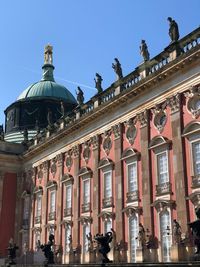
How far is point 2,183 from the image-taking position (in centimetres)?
3756

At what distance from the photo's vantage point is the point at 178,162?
20922mm

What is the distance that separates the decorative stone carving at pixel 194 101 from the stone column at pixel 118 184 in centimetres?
582

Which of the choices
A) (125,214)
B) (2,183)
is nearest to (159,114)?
(125,214)

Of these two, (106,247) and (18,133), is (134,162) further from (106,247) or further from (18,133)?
(18,133)

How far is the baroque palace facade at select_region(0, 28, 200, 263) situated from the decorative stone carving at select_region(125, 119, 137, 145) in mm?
59

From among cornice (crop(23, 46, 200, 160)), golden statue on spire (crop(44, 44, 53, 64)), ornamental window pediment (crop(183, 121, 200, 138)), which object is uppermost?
golden statue on spire (crop(44, 44, 53, 64))

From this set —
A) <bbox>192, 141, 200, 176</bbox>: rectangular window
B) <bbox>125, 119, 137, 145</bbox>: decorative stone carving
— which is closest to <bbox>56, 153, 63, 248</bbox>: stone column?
<bbox>125, 119, 137, 145</bbox>: decorative stone carving

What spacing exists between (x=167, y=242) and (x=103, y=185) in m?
6.72

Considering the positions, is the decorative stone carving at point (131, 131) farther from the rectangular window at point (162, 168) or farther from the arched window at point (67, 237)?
the arched window at point (67, 237)

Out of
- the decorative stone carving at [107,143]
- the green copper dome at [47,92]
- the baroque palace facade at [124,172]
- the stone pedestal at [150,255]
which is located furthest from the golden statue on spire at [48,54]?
the stone pedestal at [150,255]

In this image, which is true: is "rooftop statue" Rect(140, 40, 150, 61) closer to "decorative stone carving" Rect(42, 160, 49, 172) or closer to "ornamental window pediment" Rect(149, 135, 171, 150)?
"ornamental window pediment" Rect(149, 135, 171, 150)

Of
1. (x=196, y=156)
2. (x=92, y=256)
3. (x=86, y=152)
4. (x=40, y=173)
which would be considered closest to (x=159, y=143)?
(x=196, y=156)

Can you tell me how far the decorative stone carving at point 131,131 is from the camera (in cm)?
2472

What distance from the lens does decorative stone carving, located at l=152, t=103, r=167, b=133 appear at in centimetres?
2272
